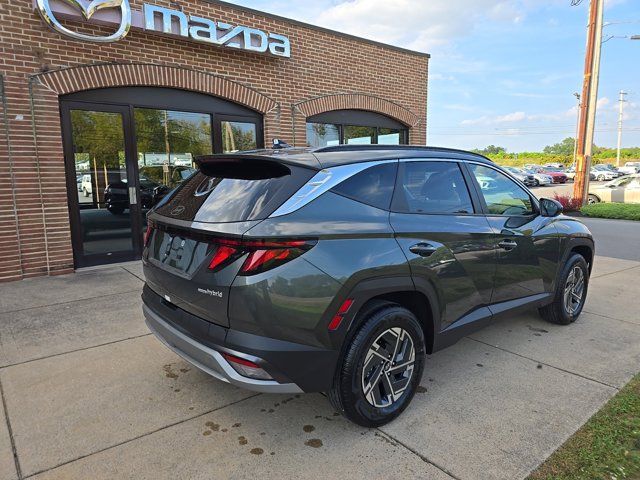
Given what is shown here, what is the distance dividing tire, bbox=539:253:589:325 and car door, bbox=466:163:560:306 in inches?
9.8

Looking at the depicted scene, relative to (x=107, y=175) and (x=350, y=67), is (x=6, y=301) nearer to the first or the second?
(x=107, y=175)

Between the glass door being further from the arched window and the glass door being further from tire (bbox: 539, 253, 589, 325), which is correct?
tire (bbox: 539, 253, 589, 325)

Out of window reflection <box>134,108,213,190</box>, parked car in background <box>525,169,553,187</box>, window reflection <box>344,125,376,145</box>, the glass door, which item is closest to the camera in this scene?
the glass door

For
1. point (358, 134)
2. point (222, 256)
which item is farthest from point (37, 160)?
point (358, 134)

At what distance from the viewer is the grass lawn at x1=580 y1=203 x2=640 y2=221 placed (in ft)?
41.8

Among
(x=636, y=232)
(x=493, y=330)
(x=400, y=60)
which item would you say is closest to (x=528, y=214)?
(x=493, y=330)

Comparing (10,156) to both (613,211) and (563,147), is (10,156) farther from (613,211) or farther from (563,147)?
(563,147)

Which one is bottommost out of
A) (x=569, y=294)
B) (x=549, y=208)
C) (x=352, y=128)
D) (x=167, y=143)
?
(x=569, y=294)

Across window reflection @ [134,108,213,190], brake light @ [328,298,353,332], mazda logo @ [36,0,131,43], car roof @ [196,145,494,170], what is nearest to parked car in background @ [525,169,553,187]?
window reflection @ [134,108,213,190]

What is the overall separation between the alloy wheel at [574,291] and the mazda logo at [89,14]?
265 inches

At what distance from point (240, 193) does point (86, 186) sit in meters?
5.36

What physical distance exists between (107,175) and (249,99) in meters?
2.86

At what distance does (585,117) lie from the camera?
48.6ft

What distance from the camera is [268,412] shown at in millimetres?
2936
